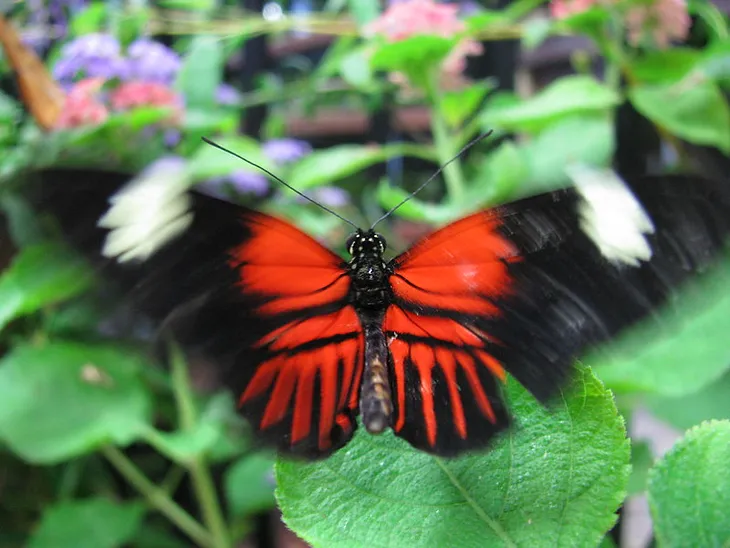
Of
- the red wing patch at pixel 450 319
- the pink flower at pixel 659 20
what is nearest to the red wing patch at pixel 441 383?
the red wing patch at pixel 450 319

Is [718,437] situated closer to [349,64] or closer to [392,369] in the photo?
[392,369]

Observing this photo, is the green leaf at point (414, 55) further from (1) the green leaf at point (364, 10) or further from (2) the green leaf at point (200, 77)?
(2) the green leaf at point (200, 77)

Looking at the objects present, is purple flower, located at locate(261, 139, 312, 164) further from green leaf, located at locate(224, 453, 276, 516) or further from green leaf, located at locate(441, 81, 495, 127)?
green leaf, located at locate(224, 453, 276, 516)

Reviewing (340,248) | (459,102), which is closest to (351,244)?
(340,248)

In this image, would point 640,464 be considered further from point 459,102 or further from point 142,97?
point 142,97

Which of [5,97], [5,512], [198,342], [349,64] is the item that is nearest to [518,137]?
[349,64]

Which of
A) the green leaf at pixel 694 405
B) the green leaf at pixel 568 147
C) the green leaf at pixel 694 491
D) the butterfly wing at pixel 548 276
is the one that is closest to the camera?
the green leaf at pixel 694 491
